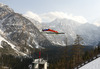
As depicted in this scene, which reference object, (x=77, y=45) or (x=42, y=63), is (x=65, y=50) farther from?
(x=42, y=63)

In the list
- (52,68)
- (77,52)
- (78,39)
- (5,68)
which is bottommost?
(5,68)

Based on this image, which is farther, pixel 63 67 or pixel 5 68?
pixel 5 68

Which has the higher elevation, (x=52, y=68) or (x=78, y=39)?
(x=78, y=39)

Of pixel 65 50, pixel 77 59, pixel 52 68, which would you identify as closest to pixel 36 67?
pixel 65 50

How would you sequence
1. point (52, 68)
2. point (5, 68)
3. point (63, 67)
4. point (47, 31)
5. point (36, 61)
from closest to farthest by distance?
point (47, 31), point (36, 61), point (63, 67), point (52, 68), point (5, 68)

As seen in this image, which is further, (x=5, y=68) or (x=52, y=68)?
(x=5, y=68)

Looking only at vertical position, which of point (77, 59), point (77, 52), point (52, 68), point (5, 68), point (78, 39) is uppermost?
point (78, 39)

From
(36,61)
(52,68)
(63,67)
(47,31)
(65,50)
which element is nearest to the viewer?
(47,31)

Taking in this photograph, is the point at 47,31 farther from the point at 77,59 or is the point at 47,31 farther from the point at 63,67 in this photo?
the point at 63,67

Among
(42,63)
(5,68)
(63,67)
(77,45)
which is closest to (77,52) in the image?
(77,45)
